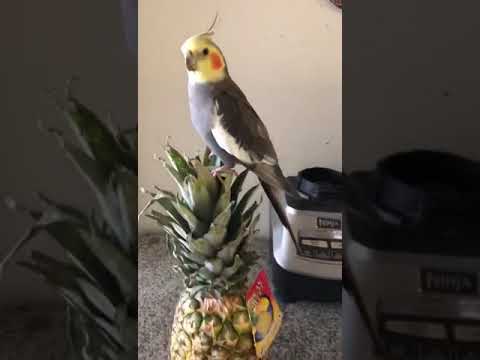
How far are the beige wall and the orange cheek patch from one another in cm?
2

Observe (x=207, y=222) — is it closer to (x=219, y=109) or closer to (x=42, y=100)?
(x=219, y=109)

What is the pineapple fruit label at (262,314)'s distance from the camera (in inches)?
25.7

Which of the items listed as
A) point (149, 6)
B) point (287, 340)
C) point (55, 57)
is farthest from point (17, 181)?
point (287, 340)

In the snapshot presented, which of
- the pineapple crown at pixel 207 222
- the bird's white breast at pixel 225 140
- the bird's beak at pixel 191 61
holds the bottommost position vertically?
the pineapple crown at pixel 207 222

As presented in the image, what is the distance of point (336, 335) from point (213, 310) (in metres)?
0.18

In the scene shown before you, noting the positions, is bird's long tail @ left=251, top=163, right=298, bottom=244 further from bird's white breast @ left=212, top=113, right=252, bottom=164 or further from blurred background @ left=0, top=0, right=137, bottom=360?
blurred background @ left=0, top=0, right=137, bottom=360

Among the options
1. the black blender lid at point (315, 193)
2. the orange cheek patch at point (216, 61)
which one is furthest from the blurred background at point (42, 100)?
the black blender lid at point (315, 193)

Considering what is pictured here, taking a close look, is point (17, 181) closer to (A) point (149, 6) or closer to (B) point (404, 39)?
(A) point (149, 6)

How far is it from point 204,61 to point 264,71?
8 centimetres

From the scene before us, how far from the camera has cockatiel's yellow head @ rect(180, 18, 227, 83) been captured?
2.12 feet

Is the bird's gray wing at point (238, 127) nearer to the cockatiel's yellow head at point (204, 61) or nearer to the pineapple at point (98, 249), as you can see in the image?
the cockatiel's yellow head at point (204, 61)

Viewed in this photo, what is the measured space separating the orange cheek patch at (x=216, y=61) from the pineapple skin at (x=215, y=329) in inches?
11.0

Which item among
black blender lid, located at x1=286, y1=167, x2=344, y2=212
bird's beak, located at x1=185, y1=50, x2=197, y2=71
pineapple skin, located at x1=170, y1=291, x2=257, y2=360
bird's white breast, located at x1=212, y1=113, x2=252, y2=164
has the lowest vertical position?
pineapple skin, located at x1=170, y1=291, x2=257, y2=360

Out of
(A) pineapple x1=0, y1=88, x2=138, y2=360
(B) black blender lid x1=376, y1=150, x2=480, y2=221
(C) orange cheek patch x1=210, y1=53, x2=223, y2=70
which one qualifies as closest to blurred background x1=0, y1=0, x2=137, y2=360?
(A) pineapple x1=0, y1=88, x2=138, y2=360
